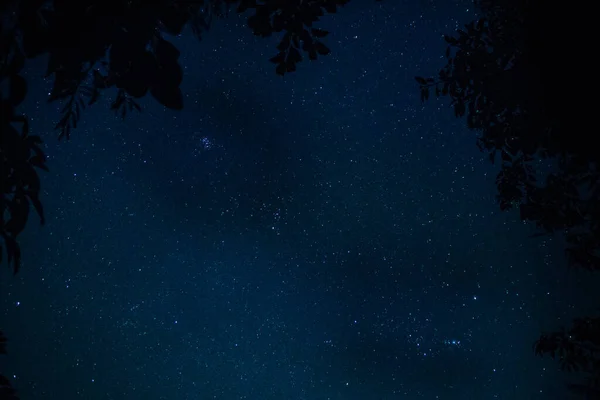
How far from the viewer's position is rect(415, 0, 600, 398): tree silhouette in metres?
1.58

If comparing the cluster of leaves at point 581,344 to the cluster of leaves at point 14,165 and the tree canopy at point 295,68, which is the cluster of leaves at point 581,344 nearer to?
the tree canopy at point 295,68

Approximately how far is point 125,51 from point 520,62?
178 centimetres

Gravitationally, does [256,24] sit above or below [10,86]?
above

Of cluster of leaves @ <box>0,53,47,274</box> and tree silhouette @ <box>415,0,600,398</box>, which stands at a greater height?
tree silhouette @ <box>415,0,600,398</box>

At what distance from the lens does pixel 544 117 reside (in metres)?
1.73

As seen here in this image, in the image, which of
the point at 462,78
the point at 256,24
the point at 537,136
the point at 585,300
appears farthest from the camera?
the point at 585,300

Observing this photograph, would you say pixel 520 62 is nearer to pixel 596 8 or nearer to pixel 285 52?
pixel 596 8

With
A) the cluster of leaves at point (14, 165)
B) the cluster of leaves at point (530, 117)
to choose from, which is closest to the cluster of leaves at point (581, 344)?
the cluster of leaves at point (530, 117)

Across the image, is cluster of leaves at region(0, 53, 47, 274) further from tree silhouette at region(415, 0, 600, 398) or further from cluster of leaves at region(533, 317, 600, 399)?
cluster of leaves at region(533, 317, 600, 399)

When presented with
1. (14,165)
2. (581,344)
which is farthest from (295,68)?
(581,344)

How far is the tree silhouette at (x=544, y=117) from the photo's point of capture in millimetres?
1575

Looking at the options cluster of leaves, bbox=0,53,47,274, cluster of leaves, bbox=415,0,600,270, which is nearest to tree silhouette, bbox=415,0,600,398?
cluster of leaves, bbox=415,0,600,270

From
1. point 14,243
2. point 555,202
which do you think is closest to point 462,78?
point 555,202

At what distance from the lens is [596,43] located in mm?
1483
